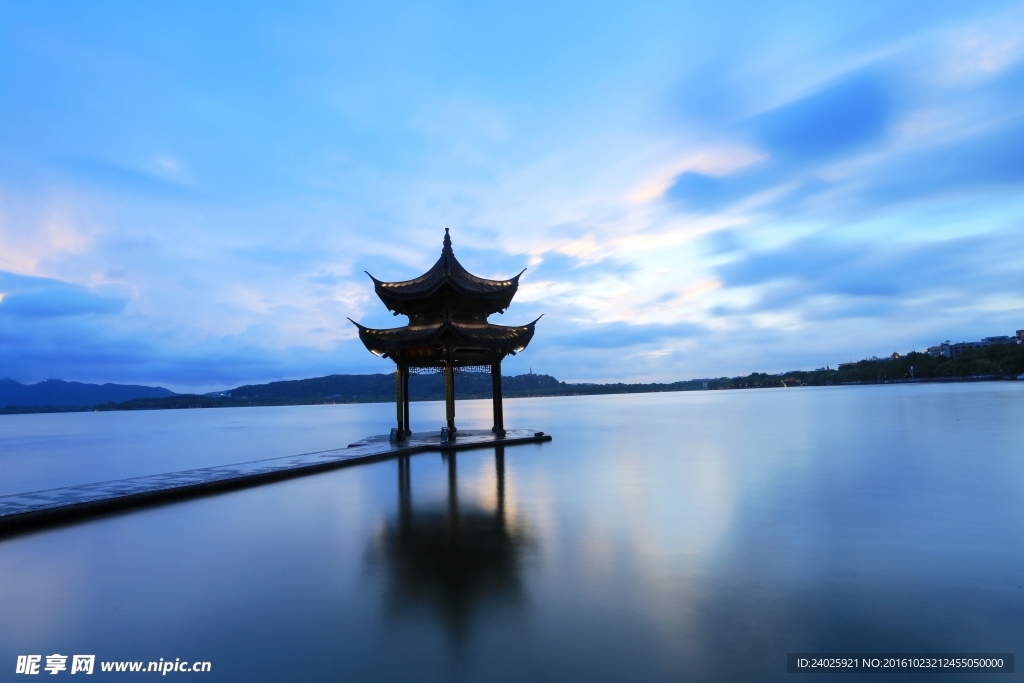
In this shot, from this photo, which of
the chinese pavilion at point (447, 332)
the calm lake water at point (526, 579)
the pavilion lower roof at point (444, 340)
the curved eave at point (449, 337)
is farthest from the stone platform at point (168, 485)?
the curved eave at point (449, 337)

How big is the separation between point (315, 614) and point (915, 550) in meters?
8.00

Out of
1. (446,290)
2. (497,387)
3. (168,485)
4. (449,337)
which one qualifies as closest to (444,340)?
(449,337)

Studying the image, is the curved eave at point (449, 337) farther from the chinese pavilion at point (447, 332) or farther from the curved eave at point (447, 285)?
the curved eave at point (447, 285)

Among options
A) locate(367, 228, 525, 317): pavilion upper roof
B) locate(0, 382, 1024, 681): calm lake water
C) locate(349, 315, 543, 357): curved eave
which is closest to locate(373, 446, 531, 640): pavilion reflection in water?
locate(0, 382, 1024, 681): calm lake water

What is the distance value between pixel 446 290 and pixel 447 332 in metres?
1.53

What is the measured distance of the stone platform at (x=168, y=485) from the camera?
9.05m

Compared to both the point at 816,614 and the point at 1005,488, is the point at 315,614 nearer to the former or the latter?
the point at 816,614

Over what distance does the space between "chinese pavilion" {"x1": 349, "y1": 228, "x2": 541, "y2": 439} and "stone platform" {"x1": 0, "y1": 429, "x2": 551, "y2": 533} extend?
256 centimetres

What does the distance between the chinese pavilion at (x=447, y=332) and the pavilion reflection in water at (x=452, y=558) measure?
863cm

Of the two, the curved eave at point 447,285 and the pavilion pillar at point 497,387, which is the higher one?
the curved eave at point 447,285

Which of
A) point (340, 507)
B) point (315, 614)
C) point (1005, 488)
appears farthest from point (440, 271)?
point (1005, 488)

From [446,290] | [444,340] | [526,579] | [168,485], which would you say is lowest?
[526,579]

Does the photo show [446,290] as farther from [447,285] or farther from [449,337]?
[449,337]

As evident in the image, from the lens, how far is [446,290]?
1864 centimetres
